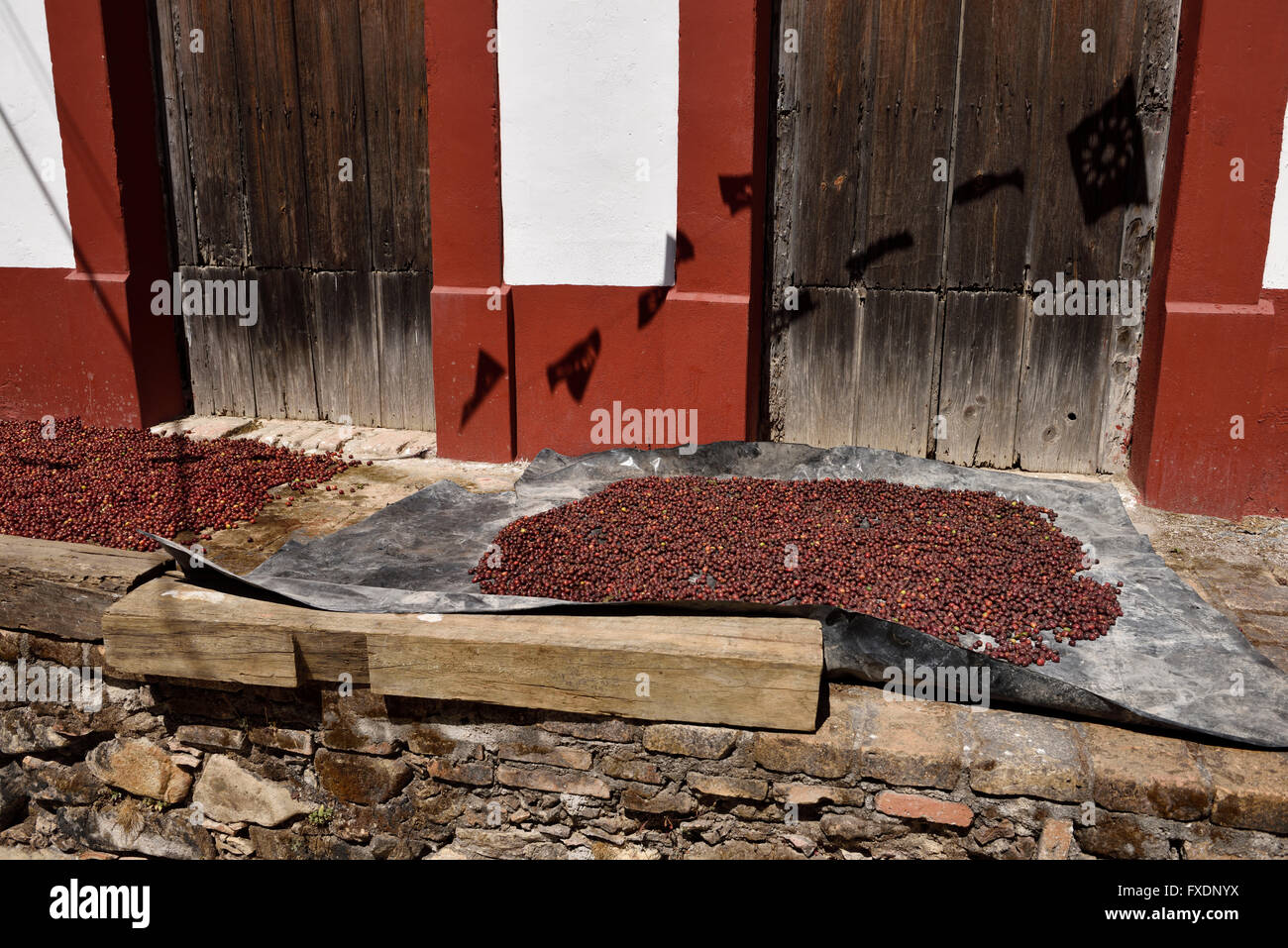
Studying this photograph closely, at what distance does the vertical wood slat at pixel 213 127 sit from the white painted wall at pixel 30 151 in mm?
723

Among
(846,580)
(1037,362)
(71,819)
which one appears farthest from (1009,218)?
(71,819)

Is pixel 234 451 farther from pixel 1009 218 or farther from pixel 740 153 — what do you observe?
pixel 1009 218

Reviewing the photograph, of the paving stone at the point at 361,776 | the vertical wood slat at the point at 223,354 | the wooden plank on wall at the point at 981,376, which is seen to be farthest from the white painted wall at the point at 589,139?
the paving stone at the point at 361,776

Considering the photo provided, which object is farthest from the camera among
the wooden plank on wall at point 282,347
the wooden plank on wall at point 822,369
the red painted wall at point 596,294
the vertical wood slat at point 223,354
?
the vertical wood slat at point 223,354

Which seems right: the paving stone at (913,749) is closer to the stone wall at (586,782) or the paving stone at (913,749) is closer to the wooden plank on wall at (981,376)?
the stone wall at (586,782)

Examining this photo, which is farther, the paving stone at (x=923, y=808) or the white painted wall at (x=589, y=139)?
the white painted wall at (x=589, y=139)

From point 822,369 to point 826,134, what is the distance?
1153mm

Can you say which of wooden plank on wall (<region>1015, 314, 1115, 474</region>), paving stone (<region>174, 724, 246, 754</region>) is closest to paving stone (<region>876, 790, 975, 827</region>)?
paving stone (<region>174, 724, 246, 754</region>)

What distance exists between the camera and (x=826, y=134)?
473 centimetres

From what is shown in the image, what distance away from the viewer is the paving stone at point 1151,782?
253 cm

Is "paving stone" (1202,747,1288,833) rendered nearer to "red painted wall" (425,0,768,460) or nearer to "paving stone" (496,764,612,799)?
"paving stone" (496,764,612,799)

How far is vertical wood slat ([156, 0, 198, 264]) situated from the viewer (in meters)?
5.66

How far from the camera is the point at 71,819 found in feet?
12.6

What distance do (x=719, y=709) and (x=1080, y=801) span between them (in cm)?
100
